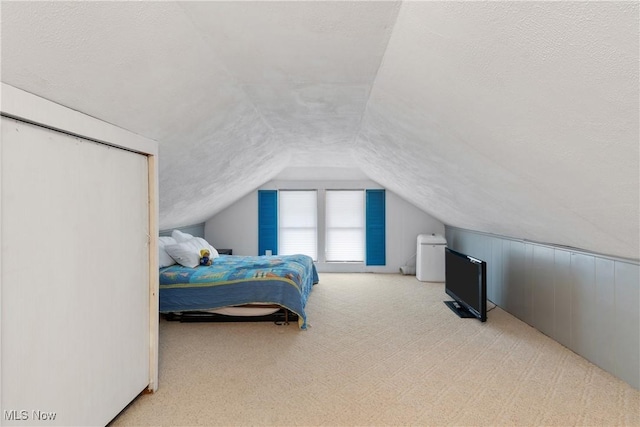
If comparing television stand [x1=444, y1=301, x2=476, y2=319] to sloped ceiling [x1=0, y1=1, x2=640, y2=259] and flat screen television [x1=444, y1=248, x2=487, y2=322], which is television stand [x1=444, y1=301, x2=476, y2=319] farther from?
sloped ceiling [x1=0, y1=1, x2=640, y2=259]

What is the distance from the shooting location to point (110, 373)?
1994 millimetres

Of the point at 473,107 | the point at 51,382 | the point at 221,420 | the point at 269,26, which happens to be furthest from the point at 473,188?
the point at 51,382

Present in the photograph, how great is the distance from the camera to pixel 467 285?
404 cm

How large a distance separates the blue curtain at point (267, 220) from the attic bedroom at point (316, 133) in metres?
3.01

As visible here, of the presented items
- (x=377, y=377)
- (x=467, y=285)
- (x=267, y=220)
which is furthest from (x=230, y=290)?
(x=267, y=220)

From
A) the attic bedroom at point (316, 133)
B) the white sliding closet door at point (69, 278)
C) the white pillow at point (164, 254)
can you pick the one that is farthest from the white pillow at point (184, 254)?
the white sliding closet door at point (69, 278)

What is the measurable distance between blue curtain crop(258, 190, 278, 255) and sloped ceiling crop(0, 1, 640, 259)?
374cm

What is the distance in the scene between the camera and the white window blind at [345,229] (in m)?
7.02

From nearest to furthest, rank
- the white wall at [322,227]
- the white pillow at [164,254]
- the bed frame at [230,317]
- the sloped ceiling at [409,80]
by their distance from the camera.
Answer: the sloped ceiling at [409,80] → the bed frame at [230,317] → the white pillow at [164,254] → the white wall at [322,227]

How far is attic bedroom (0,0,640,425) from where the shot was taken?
4.38 ft

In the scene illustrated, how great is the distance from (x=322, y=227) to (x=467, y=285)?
11.5 feet

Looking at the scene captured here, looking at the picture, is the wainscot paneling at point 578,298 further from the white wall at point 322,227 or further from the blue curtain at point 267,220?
the blue curtain at point 267,220

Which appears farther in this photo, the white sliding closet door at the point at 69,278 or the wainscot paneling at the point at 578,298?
the wainscot paneling at the point at 578,298

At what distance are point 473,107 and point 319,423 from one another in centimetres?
215
